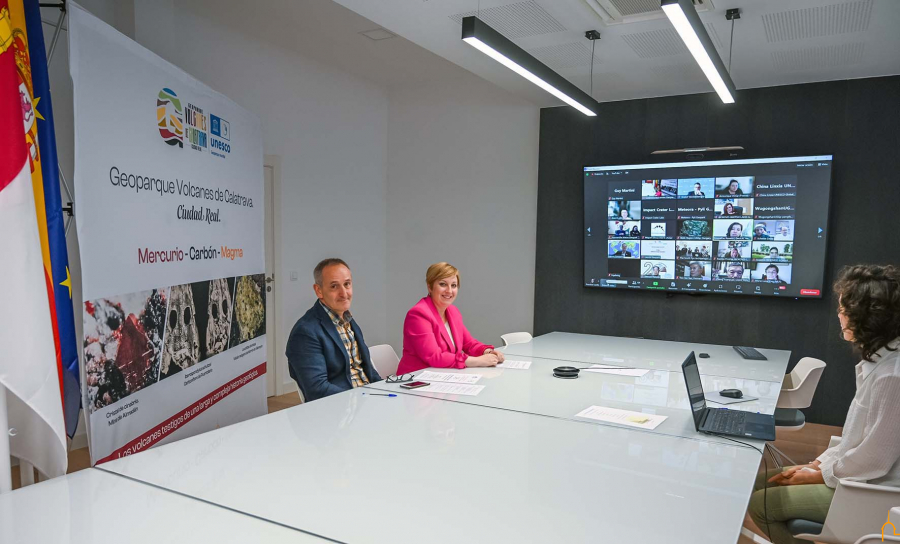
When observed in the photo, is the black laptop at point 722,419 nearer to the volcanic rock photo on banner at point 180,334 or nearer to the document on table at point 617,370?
the document on table at point 617,370

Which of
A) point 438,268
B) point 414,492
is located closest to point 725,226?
point 438,268

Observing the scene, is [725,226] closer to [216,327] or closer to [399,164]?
[399,164]

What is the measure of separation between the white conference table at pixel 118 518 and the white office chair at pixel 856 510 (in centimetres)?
170

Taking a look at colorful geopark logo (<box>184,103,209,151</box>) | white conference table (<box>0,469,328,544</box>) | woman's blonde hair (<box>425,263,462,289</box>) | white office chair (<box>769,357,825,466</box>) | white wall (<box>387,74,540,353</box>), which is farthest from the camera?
white wall (<box>387,74,540,353</box>)

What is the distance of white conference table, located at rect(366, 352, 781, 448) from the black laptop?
4cm

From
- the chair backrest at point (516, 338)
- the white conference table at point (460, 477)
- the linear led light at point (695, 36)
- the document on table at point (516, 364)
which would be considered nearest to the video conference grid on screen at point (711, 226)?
the chair backrest at point (516, 338)

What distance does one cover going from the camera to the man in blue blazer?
2979mm

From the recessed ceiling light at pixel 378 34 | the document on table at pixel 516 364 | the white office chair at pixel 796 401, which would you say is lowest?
the white office chair at pixel 796 401

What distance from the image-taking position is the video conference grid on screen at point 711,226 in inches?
195

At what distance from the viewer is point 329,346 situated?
121 inches

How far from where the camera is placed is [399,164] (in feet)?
23.6

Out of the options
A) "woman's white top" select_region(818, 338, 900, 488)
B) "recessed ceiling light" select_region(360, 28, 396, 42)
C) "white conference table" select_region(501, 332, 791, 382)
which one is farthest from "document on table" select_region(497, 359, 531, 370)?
"recessed ceiling light" select_region(360, 28, 396, 42)

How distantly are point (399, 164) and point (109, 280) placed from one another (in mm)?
4940

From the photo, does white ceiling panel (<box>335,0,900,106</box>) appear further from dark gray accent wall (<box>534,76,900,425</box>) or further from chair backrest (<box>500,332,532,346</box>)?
chair backrest (<box>500,332,532,346</box>)
